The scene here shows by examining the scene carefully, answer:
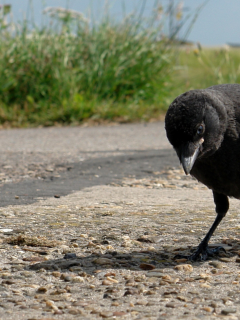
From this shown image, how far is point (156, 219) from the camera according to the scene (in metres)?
4.16

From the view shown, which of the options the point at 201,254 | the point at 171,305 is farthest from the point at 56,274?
the point at 201,254

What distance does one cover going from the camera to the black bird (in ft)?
9.86

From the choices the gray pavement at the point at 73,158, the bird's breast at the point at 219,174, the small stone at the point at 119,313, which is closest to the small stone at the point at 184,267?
the bird's breast at the point at 219,174

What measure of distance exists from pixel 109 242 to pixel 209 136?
1069mm

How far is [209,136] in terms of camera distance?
3105 mm

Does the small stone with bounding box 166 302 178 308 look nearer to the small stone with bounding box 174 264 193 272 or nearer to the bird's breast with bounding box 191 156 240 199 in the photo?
the small stone with bounding box 174 264 193 272

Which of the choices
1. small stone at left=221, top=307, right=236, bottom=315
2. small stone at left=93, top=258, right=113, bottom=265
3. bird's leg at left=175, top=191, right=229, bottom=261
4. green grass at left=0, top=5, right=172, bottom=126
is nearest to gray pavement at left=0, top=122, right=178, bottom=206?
green grass at left=0, top=5, right=172, bottom=126

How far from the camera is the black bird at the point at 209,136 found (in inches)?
118

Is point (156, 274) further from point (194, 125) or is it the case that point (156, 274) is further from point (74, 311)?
point (194, 125)

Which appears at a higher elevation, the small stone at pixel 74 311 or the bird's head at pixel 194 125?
the bird's head at pixel 194 125

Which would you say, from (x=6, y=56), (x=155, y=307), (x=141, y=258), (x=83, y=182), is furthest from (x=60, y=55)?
(x=155, y=307)

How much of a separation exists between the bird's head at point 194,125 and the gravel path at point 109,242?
2.27 feet

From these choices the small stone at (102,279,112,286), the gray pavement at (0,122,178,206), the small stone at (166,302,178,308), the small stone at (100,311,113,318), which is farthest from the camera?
the gray pavement at (0,122,178,206)

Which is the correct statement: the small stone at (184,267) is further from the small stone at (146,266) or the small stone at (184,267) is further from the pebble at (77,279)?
the pebble at (77,279)
